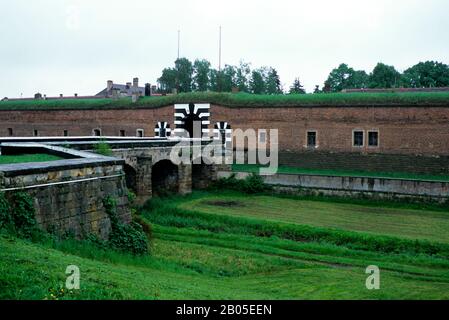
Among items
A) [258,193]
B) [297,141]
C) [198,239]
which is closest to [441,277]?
[198,239]

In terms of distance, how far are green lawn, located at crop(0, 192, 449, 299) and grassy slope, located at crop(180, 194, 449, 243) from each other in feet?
0.11

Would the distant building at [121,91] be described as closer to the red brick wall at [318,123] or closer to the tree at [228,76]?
the red brick wall at [318,123]

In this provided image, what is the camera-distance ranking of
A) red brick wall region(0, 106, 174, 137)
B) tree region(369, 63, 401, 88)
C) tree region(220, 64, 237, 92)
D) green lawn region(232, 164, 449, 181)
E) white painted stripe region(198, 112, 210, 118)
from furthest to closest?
tree region(220, 64, 237, 92), tree region(369, 63, 401, 88), red brick wall region(0, 106, 174, 137), white painted stripe region(198, 112, 210, 118), green lawn region(232, 164, 449, 181)

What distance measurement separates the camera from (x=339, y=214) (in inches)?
701

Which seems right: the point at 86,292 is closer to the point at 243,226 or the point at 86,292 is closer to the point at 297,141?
the point at 243,226

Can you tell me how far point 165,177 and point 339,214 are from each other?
7.52m

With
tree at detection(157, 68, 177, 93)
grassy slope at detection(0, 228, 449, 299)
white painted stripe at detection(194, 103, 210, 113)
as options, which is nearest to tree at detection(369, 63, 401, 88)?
tree at detection(157, 68, 177, 93)

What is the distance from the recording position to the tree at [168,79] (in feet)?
179

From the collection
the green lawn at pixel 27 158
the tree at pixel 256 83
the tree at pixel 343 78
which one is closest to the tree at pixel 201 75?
the tree at pixel 256 83

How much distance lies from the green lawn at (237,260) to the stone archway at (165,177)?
3.05ft

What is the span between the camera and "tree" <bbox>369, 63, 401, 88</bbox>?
163 ft

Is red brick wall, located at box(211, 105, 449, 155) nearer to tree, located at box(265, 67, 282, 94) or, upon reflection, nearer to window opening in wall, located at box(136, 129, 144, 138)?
window opening in wall, located at box(136, 129, 144, 138)
